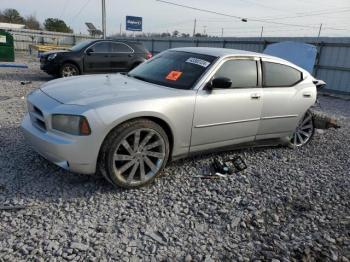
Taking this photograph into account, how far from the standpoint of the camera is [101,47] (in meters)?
11.7

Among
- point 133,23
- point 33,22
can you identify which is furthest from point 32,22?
point 133,23

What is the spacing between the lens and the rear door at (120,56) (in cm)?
1195

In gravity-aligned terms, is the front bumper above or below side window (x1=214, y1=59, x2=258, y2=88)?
below

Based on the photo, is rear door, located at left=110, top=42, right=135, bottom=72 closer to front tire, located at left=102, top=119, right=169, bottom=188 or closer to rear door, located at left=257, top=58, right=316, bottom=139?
rear door, located at left=257, top=58, right=316, bottom=139

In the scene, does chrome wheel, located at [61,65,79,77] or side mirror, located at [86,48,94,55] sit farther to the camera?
side mirror, located at [86,48,94,55]

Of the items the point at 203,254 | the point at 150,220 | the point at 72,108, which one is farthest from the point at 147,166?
the point at 203,254

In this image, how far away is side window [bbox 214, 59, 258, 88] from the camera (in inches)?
167

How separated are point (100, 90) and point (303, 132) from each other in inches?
148

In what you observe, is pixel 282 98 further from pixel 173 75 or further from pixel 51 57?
pixel 51 57

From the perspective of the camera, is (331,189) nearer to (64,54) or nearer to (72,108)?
(72,108)

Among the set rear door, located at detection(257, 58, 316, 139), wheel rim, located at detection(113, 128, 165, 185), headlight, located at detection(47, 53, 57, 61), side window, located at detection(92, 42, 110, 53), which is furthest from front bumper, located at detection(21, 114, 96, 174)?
side window, located at detection(92, 42, 110, 53)

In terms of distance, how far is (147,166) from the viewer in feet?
12.1

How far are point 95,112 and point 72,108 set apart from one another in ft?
0.83

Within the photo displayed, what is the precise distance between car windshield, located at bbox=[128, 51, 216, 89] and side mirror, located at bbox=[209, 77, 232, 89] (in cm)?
22
